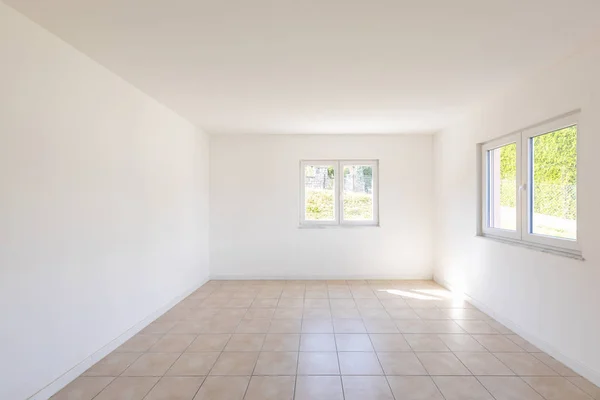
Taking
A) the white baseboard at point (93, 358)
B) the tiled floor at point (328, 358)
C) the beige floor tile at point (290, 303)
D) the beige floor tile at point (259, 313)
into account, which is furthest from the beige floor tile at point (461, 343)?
the white baseboard at point (93, 358)

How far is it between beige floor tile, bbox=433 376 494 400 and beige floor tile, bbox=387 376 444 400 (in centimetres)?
5

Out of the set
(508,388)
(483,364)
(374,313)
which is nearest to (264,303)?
(374,313)

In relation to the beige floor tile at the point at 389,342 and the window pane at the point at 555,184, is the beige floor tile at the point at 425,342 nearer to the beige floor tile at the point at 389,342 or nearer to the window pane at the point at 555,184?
the beige floor tile at the point at 389,342

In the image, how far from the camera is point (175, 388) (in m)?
2.38

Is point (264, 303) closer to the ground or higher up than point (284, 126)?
closer to the ground

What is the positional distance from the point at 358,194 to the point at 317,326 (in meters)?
2.66

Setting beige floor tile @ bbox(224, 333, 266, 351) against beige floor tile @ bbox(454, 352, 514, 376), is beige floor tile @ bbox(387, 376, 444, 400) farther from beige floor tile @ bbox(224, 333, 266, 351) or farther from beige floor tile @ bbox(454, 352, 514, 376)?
beige floor tile @ bbox(224, 333, 266, 351)

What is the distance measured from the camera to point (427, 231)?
18.2 feet

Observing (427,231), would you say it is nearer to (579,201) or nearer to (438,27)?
(579,201)

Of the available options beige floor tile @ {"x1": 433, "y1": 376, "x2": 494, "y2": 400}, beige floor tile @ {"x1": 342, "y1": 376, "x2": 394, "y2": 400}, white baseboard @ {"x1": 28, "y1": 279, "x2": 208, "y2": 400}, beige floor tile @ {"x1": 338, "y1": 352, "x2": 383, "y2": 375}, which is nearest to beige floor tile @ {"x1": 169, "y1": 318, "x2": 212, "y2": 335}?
white baseboard @ {"x1": 28, "y1": 279, "x2": 208, "y2": 400}

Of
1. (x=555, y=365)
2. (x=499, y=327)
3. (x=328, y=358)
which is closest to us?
(x=555, y=365)

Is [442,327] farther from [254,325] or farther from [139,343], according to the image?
[139,343]

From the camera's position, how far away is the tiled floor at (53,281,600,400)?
91.7 inches

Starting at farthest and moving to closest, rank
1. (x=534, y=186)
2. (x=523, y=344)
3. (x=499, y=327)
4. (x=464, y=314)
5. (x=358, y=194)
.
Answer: (x=358, y=194) → (x=464, y=314) → (x=499, y=327) → (x=534, y=186) → (x=523, y=344)
